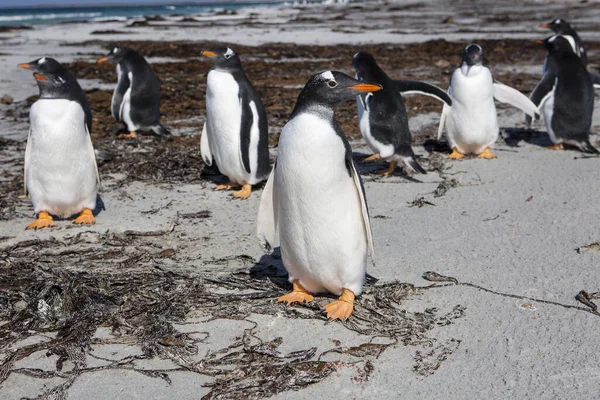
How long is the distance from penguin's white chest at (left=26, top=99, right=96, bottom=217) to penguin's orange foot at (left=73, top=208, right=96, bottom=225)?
5cm

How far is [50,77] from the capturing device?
4898 mm

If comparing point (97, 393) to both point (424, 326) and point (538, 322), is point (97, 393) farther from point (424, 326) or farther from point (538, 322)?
point (538, 322)

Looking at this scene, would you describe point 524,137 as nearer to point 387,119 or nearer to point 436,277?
point 387,119

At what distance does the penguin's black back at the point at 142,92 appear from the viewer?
838 centimetres

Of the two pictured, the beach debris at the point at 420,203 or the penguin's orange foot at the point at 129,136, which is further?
the penguin's orange foot at the point at 129,136

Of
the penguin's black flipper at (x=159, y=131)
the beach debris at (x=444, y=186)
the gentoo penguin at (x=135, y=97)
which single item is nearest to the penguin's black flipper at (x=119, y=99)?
the gentoo penguin at (x=135, y=97)

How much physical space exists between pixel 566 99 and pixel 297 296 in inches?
194

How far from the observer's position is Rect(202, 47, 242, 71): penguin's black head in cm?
592

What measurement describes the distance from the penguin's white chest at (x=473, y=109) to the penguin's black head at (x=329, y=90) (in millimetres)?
3886

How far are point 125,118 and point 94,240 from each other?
12.5ft

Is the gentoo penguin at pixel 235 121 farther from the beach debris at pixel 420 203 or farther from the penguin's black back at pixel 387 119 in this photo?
the beach debris at pixel 420 203

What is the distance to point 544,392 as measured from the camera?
2.84m

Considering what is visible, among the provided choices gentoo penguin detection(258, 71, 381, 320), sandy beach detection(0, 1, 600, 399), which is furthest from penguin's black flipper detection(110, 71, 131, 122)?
gentoo penguin detection(258, 71, 381, 320)

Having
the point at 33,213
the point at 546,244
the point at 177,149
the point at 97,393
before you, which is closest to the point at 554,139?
the point at 546,244
